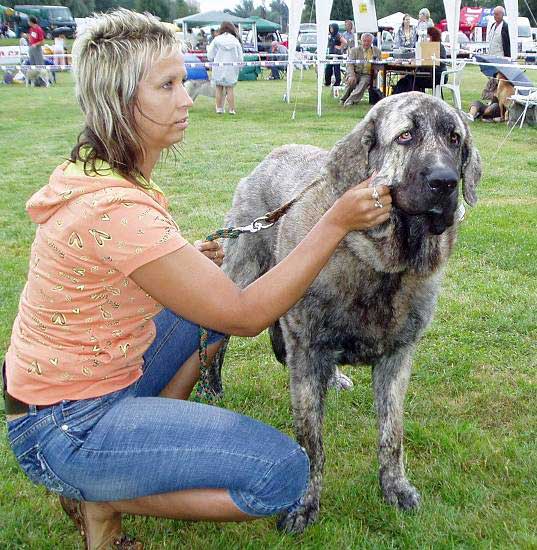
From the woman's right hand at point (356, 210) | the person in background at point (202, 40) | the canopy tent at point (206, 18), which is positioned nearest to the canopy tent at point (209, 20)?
the canopy tent at point (206, 18)

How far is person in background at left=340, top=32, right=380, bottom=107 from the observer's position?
16.4 m

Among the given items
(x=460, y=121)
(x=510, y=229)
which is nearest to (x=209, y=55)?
(x=510, y=229)

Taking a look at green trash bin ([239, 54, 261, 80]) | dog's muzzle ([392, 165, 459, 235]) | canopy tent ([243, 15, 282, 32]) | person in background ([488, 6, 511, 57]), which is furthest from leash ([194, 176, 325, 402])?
canopy tent ([243, 15, 282, 32])

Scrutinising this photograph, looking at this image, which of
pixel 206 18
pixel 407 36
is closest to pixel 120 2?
pixel 206 18

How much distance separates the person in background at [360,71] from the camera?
16422 mm

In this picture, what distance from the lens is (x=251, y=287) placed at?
2.08 m

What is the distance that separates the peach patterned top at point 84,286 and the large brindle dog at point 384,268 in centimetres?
75

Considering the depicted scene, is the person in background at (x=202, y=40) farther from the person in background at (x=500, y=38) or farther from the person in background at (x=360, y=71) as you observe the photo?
the person in background at (x=500, y=38)

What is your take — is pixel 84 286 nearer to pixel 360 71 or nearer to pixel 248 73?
pixel 360 71

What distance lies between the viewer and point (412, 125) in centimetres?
235

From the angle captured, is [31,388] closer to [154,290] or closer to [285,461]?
[154,290]

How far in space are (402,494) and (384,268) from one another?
0.95 metres

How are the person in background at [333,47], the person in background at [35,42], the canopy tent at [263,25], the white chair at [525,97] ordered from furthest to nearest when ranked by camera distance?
the canopy tent at [263,25], the person in background at [35,42], the person in background at [333,47], the white chair at [525,97]

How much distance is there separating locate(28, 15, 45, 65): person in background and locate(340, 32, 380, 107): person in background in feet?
36.8
